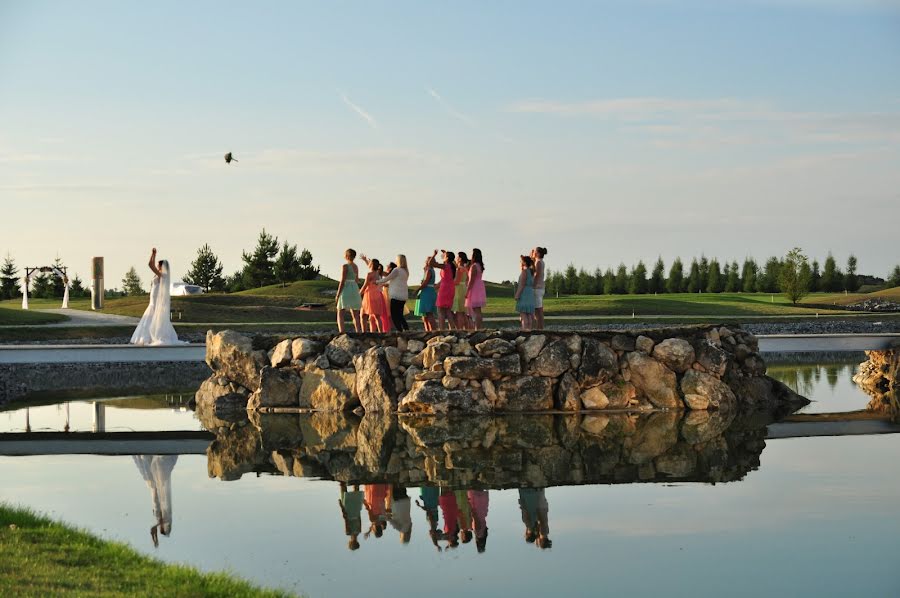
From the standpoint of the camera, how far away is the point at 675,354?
64.3 feet

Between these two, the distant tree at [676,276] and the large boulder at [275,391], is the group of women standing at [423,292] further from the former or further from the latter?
the distant tree at [676,276]

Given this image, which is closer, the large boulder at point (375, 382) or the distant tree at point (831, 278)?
the large boulder at point (375, 382)

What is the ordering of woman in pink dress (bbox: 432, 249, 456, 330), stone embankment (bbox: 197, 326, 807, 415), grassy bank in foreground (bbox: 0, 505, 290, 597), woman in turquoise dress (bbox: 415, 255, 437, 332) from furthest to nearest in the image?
woman in turquoise dress (bbox: 415, 255, 437, 332) < woman in pink dress (bbox: 432, 249, 456, 330) < stone embankment (bbox: 197, 326, 807, 415) < grassy bank in foreground (bbox: 0, 505, 290, 597)

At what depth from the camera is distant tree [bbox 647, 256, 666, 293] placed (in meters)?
77.4

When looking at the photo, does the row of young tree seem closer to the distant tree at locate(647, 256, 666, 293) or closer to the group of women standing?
the distant tree at locate(647, 256, 666, 293)

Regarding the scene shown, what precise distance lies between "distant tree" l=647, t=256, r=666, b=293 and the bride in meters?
55.0

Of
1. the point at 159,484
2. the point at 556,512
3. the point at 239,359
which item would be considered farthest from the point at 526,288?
the point at 556,512

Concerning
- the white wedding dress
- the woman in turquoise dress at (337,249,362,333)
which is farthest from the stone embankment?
the white wedding dress

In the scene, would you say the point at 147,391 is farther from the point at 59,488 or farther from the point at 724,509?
the point at 724,509

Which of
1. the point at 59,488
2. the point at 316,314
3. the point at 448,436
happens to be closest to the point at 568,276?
the point at 316,314

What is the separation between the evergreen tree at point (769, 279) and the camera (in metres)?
74.9

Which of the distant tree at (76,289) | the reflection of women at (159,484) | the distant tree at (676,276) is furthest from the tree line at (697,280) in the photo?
the reflection of women at (159,484)

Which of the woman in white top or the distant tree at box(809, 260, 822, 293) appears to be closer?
the woman in white top

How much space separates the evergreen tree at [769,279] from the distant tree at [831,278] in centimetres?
329
